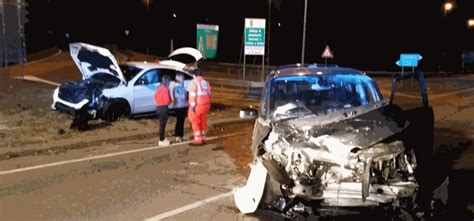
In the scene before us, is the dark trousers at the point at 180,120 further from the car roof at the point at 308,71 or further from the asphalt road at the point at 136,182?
the car roof at the point at 308,71

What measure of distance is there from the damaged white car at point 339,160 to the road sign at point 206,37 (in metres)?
28.2

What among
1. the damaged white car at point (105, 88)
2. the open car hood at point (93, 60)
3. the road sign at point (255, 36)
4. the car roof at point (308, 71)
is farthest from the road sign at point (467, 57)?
the car roof at point (308, 71)

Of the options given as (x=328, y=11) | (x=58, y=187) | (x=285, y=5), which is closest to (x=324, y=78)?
(x=58, y=187)

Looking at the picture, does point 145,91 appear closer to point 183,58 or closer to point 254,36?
point 183,58

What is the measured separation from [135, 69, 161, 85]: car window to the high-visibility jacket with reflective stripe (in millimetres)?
3360

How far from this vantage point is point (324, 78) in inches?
318

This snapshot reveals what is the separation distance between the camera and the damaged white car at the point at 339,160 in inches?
221

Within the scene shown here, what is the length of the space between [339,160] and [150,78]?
30.9ft

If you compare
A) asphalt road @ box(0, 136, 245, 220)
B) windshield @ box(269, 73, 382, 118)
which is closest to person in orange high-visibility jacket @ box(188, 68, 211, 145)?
asphalt road @ box(0, 136, 245, 220)

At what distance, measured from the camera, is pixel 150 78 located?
14.5 meters

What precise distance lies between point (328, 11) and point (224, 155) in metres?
71.1

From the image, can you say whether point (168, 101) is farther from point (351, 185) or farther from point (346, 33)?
point (346, 33)

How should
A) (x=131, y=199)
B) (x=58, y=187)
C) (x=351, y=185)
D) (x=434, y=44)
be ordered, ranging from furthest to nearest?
(x=434, y=44) < (x=58, y=187) < (x=131, y=199) < (x=351, y=185)

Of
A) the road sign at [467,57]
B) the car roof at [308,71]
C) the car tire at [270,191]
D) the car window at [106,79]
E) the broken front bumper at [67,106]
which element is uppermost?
the car roof at [308,71]
